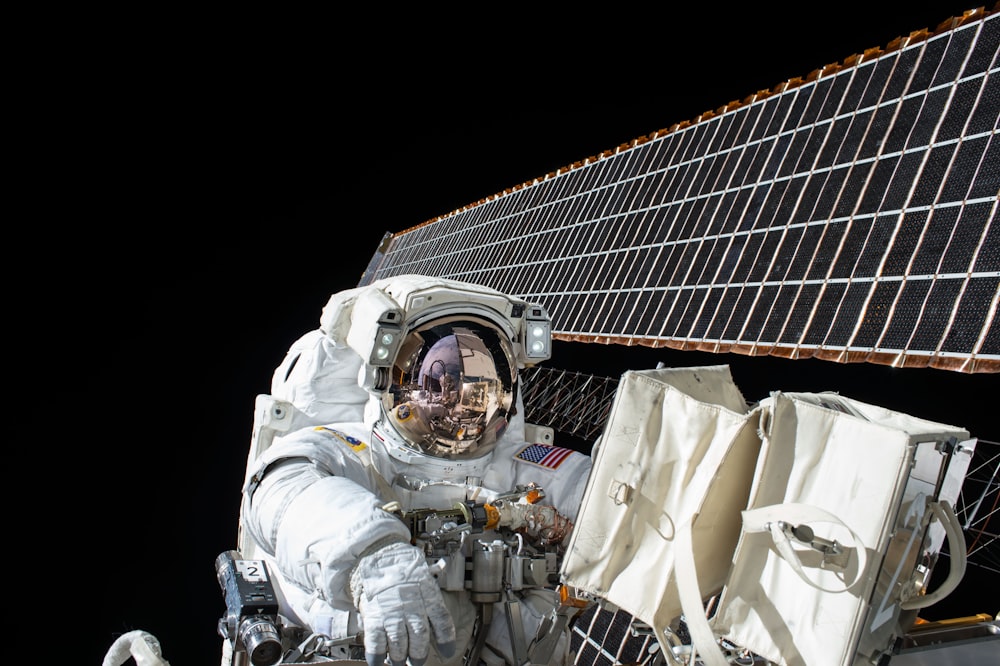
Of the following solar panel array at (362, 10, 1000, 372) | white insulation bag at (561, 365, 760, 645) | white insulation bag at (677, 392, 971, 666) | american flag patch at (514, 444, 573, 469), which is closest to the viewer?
white insulation bag at (677, 392, 971, 666)

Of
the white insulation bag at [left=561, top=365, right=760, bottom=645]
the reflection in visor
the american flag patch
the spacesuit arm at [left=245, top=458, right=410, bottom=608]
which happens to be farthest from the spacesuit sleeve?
the american flag patch

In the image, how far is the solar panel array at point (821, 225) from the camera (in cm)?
186

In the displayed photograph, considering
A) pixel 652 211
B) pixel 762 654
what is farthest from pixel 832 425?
pixel 652 211

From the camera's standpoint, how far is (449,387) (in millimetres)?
2512

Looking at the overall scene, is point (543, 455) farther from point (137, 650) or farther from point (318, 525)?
point (137, 650)

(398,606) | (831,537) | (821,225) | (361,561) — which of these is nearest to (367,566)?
(361,561)

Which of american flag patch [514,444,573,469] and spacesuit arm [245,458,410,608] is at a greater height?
american flag patch [514,444,573,469]

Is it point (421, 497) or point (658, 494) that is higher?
point (658, 494)

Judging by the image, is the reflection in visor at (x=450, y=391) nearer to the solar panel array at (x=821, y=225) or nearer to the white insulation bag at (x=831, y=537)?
the solar panel array at (x=821, y=225)

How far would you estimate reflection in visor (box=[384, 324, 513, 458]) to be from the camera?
99.0 inches

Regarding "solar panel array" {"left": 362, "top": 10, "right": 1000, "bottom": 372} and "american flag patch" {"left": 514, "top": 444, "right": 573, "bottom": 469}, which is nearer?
"solar panel array" {"left": 362, "top": 10, "right": 1000, "bottom": 372}

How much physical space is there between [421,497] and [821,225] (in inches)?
64.4

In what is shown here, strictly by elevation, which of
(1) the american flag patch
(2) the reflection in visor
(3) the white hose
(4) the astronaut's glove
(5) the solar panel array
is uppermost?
(5) the solar panel array

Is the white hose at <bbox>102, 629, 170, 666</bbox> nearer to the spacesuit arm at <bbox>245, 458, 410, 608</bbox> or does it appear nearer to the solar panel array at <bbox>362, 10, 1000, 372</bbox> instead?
the spacesuit arm at <bbox>245, 458, 410, 608</bbox>
